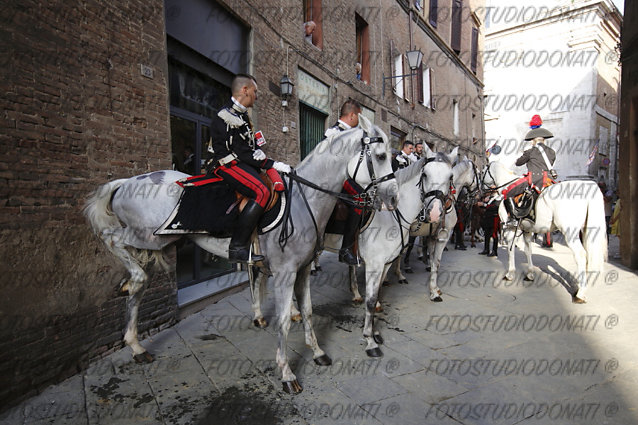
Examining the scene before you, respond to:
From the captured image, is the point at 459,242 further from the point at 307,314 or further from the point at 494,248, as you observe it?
the point at 307,314

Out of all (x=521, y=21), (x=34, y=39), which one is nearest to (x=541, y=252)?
(x=34, y=39)

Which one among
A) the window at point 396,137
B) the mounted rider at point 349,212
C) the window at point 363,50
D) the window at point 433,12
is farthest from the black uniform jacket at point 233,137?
the window at point 433,12

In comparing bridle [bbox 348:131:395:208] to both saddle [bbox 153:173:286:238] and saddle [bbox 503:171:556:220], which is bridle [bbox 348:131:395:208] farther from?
saddle [bbox 503:171:556:220]

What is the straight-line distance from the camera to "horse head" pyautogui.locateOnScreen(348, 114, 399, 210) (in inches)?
128

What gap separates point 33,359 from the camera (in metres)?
3.12

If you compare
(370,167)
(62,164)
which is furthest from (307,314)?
(62,164)

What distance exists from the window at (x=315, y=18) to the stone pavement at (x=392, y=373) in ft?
25.7

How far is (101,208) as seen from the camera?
11.7 feet

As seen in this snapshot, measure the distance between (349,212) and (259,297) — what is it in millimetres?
1635

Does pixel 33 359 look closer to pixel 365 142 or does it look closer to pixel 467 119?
pixel 365 142

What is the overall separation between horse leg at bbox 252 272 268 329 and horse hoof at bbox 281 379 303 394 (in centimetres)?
151

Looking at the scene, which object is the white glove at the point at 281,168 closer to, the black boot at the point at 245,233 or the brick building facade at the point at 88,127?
the black boot at the point at 245,233

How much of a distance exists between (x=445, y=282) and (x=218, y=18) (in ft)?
21.7

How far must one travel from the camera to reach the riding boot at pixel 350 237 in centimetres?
423
